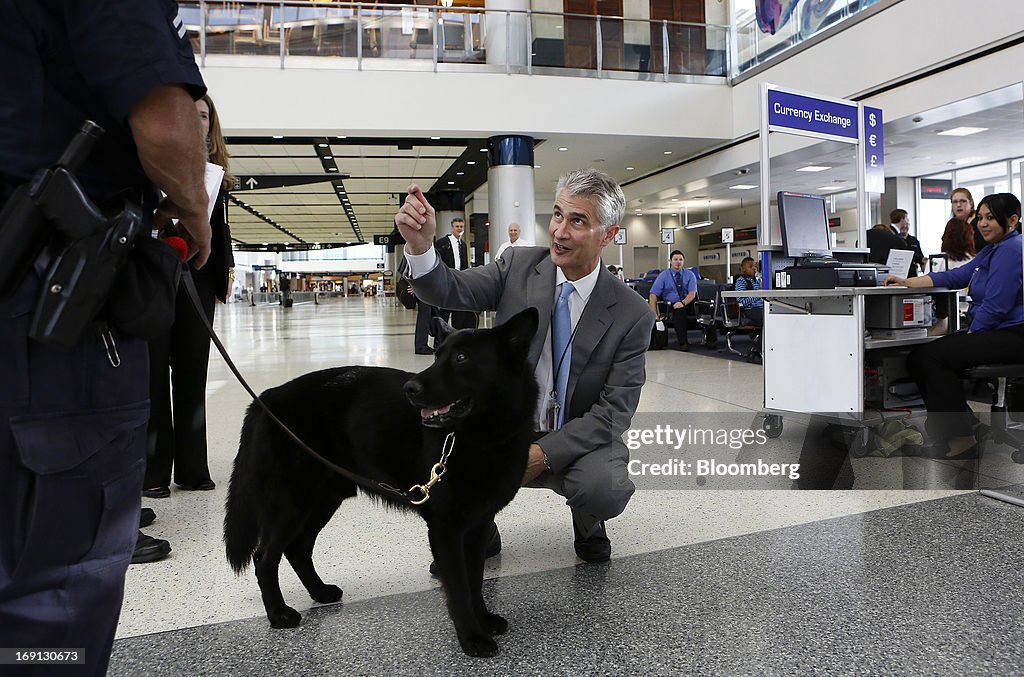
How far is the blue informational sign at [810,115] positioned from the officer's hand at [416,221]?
3.83m

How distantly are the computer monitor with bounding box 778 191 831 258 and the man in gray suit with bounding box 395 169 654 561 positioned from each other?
243 centimetres

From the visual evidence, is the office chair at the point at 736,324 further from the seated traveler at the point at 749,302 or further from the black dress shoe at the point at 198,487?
the black dress shoe at the point at 198,487

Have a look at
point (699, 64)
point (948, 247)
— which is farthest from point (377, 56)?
point (948, 247)

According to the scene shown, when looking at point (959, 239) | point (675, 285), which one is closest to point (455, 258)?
point (675, 285)

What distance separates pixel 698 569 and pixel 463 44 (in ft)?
41.4

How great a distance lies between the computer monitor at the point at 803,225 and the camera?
4.52 m

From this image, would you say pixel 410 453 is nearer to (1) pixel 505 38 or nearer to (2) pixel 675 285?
(2) pixel 675 285

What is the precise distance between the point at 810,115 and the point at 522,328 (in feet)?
15.3

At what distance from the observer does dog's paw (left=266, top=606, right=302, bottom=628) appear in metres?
1.96

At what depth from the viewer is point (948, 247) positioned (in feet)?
17.4

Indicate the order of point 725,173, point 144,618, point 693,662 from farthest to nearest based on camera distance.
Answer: point 725,173 < point 144,618 < point 693,662

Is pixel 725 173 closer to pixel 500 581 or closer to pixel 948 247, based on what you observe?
pixel 948 247

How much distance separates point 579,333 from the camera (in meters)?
2.43

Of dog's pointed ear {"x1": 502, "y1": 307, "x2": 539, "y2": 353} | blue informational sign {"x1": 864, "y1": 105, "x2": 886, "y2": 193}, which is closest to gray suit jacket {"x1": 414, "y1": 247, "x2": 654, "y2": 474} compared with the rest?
dog's pointed ear {"x1": 502, "y1": 307, "x2": 539, "y2": 353}
